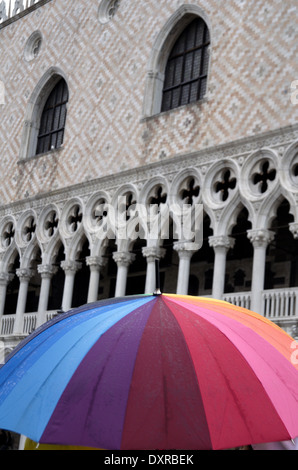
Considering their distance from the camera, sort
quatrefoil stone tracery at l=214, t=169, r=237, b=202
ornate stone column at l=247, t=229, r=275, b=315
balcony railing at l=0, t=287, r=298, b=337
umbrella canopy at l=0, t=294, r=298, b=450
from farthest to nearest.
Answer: quatrefoil stone tracery at l=214, t=169, r=237, b=202 < ornate stone column at l=247, t=229, r=275, b=315 < balcony railing at l=0, t=287, r=298, b=337 < umbrella canopy at l=0, t=294, r=298, b=450

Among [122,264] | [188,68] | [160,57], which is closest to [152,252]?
[122,264]

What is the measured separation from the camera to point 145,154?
1348cm

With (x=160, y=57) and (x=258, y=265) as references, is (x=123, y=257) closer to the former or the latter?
(x=258, y=265)

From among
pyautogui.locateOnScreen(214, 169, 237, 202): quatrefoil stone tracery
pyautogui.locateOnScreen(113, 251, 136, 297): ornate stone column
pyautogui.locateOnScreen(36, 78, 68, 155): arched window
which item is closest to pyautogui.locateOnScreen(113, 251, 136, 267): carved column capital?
pyautogui.locateOnScreen(113, 251, 136, 297): ornate stone column

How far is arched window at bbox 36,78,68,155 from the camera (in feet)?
53.5

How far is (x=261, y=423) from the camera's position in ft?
11.1

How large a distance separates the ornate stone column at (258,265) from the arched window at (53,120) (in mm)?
6461

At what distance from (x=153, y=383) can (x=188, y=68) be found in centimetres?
1096

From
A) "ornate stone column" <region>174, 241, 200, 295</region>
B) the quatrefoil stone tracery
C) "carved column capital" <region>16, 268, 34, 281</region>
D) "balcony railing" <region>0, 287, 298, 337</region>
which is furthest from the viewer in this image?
"carved column capital" <region>16, 268, 34, 281</region>

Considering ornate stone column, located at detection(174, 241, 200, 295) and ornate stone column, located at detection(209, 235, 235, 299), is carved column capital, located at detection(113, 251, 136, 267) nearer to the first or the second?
ornate stone column, located at detection(174, 241, 200, 295)

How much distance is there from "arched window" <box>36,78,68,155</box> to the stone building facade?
160 millimetres
